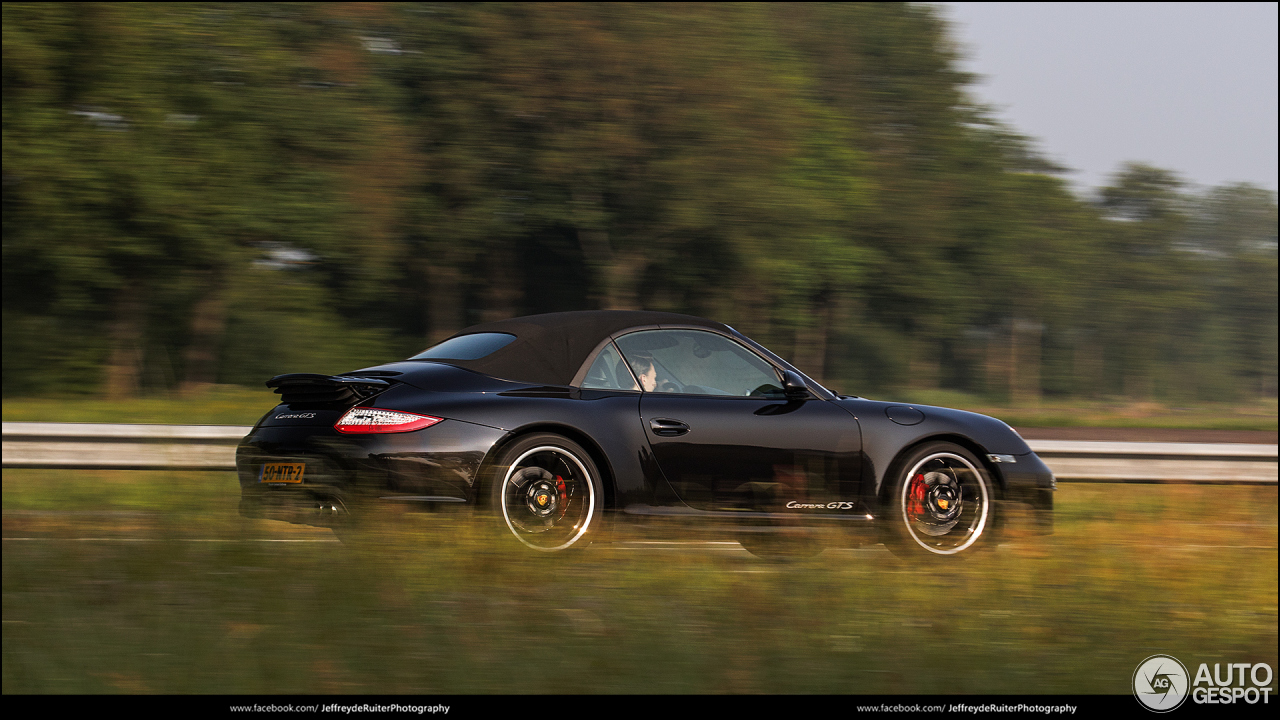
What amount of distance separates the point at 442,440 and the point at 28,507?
13.5ft

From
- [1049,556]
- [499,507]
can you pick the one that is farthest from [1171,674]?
[499,507]

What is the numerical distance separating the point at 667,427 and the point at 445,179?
1685 centimetres

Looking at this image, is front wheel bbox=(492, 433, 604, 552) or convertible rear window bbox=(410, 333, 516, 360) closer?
front wheel bbox=(492, 433, 604, 552)

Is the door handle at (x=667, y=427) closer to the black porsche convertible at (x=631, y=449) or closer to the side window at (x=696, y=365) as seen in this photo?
the black porsche convertible at (x=631, y=449)

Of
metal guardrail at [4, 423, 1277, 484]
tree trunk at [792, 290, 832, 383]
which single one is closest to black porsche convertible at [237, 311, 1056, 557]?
metal guardrail at [4, 423, 1277, 484]

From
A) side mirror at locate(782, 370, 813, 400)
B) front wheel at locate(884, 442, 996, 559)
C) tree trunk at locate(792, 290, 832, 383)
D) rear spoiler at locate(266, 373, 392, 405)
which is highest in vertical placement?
tree trunk at locate(792, 290, 832, 383)

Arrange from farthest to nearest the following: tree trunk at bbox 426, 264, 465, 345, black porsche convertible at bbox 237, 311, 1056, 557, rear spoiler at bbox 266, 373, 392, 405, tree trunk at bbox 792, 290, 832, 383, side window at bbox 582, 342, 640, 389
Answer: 1. tree trunk at bbox 792, 290, 832, 383
2. tree trunk at bbox 426, 264, 465, 345
3. side window at bbox 582, 342, 640, 389
4. rear spoiler at bbox 266, 373, 392, 405
5. black porsche convertible at bbox 237, 311, 1056, 557

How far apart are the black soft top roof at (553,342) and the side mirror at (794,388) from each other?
18.7 inches

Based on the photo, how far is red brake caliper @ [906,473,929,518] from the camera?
5.92 m

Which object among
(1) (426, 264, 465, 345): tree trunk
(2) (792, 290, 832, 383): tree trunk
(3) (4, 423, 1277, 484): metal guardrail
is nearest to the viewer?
(3) (4, 423, 1277, 484): metal guardrail

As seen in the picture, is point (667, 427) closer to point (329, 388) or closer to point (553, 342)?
point (553, 342)

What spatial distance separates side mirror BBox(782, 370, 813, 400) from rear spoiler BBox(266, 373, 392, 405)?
207cm

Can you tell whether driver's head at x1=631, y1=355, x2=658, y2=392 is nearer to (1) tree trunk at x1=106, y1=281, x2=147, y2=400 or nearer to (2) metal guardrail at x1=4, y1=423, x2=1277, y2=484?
(2) metal guardrail at x1=4, y1=423, x2=1277, y2=484
